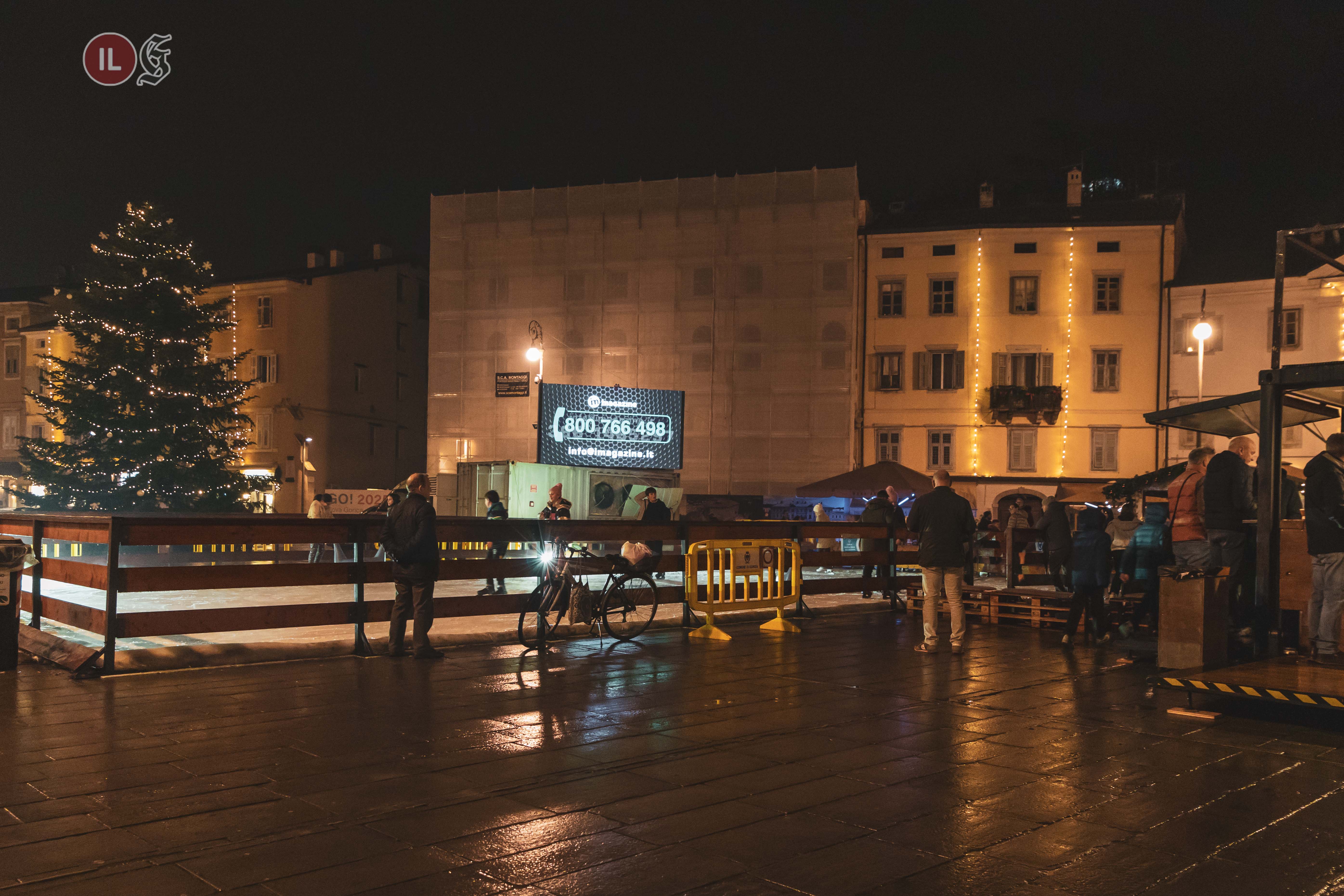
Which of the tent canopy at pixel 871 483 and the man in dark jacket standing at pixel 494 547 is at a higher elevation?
the tent canopy at pixel 871 483

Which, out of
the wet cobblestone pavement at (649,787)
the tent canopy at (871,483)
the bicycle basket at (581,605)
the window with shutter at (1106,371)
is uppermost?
the window with shutter at (1106,371)

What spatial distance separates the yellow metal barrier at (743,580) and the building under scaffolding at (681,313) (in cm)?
2774

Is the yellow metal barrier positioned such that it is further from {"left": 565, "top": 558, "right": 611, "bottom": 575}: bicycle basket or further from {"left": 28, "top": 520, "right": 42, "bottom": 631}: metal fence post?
{"left": 28, "top": 520, "right": 42, "bottom": 631}: metal fence post

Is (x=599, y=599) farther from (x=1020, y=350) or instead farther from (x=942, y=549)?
(x=1020, y=350)

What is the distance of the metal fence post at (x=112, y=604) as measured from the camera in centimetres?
841

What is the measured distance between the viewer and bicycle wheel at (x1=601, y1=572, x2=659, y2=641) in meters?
11.1

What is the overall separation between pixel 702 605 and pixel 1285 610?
573 cm

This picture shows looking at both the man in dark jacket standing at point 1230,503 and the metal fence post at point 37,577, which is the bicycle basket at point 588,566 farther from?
the man in dark jacket standing at point 1230,503

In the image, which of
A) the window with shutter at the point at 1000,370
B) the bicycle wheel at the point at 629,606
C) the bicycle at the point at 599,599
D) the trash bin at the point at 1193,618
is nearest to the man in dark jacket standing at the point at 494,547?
the bicycle at the point at 599,599

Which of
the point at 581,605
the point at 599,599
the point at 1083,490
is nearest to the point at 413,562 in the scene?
the point at 581,605

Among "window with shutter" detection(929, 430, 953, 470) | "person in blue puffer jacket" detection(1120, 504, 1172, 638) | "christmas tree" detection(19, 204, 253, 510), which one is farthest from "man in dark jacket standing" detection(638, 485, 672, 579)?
"window with shutter" detection(929, 430, 953, 470)

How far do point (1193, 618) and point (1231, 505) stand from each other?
1423mm

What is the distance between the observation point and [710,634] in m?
11.6

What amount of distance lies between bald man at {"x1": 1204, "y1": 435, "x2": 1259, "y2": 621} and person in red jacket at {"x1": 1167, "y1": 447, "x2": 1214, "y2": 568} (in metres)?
0.22
